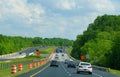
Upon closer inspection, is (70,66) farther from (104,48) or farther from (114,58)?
(104,48)

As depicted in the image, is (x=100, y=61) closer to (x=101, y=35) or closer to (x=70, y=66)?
(x=70, y=66)

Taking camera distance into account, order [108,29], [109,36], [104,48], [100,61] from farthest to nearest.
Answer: [108,29], [109,36], [104,48], [100,61]

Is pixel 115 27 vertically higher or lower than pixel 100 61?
higher

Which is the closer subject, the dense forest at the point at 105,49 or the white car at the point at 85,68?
the white car at the point at 85,68

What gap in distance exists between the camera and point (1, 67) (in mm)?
60438

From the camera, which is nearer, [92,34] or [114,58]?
[114,58]

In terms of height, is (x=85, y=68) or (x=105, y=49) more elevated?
(x=105, y=49)

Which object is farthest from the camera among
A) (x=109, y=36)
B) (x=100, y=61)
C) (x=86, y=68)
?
(x=109, y=36)

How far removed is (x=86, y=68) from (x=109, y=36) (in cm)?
10341

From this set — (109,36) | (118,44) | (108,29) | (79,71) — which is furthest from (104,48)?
(79,71)

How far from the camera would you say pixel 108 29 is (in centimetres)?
19012

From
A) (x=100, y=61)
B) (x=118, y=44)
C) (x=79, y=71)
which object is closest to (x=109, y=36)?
(x=100, y=61)

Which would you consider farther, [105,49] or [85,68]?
[105,49]

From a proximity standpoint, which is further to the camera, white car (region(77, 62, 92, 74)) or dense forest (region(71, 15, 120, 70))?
dense forest (region(71, 15, 120, 70))
